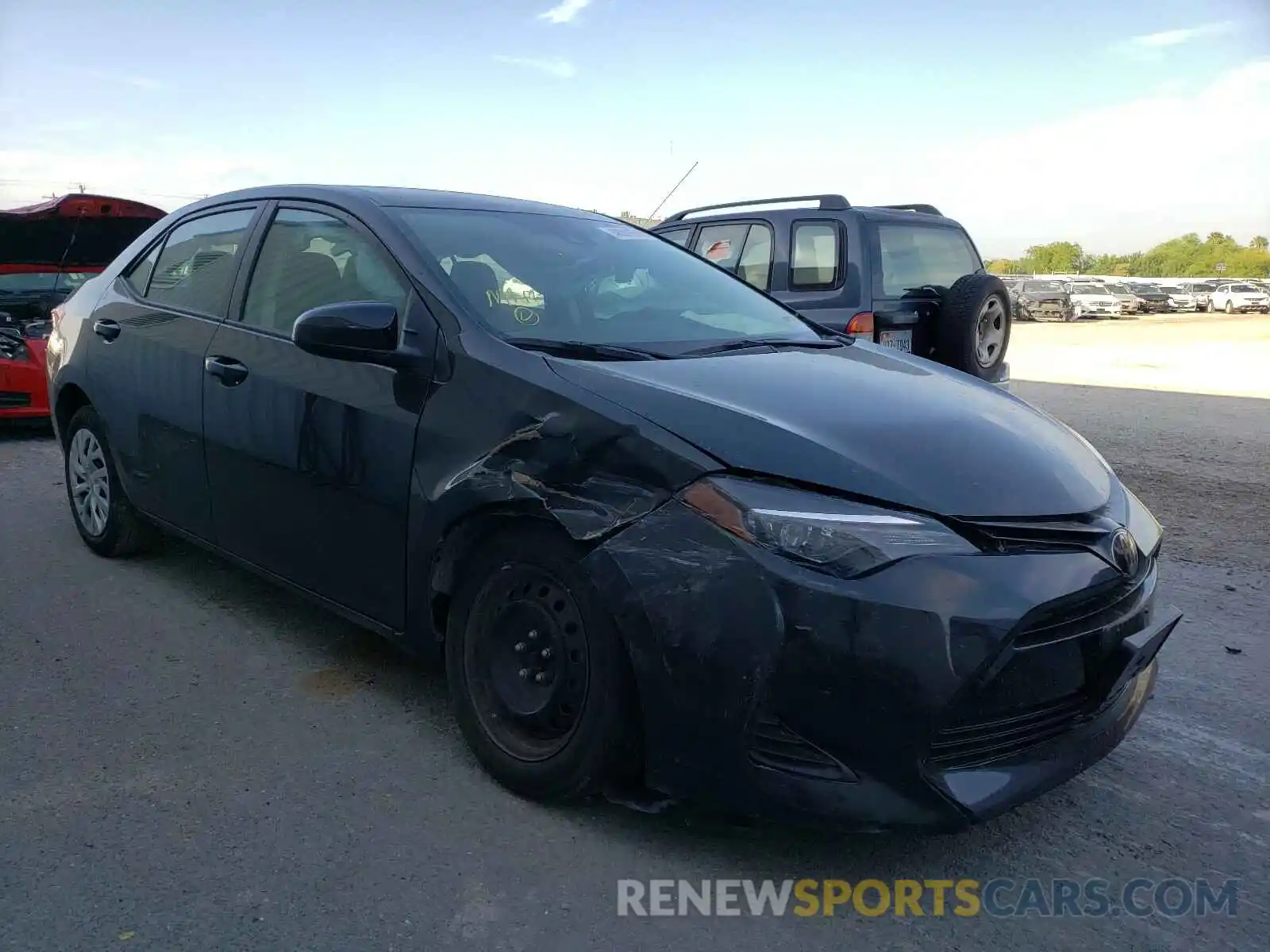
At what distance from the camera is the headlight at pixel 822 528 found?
2.28 meters

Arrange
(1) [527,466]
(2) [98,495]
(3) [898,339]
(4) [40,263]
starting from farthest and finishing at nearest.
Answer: (4) [40,263], (3) [898,339], (2) [98,495], (1) [527,466]

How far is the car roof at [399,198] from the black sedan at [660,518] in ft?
0.07

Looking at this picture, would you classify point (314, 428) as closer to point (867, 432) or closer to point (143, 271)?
point (867, 432)

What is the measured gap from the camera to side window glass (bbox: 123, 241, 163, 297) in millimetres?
4570

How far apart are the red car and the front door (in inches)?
177

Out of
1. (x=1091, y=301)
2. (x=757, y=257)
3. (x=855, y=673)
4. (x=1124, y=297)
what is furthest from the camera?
(x=1124, y=297)

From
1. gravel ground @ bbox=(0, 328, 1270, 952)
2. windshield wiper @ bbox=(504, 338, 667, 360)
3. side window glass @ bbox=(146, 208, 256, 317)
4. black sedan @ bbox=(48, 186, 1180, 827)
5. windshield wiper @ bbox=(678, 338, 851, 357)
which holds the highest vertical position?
side window glass @ bbox=(146, 208, 256, 317)

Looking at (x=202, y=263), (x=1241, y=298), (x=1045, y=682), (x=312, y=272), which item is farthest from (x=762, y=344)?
(x=1241, y=298)

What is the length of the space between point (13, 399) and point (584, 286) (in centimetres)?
660

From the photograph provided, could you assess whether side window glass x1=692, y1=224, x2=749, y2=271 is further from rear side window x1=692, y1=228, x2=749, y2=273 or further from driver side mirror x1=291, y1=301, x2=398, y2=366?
driver side mirror x1=291, y1=301, x2=398, y2=366

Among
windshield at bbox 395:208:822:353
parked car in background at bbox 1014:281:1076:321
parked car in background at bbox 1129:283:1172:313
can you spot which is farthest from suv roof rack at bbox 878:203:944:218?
parked car in background at bbox 1129:283:1172:313

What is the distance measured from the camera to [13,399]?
26.8 ft

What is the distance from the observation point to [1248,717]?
3.49 metres

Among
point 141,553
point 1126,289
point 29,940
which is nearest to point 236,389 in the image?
point 141,553
